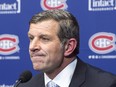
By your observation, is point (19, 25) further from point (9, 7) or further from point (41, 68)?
point (41, 68)

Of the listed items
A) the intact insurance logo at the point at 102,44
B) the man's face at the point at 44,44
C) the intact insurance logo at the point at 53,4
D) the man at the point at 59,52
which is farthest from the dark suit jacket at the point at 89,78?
the intact insurance logo at the point at 53,4

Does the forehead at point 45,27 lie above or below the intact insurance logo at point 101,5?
below

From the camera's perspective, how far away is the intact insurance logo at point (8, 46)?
2411mm

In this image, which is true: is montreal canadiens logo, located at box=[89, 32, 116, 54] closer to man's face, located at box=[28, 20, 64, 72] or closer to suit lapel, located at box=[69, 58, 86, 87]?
suit lapel, located at box=[69, 58, 86, 87]

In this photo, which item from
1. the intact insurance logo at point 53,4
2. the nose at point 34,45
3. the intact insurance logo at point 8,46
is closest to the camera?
the nose at point 34,45

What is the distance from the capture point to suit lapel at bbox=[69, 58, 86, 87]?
4.69 feet

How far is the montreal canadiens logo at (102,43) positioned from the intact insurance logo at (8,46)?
0.52 meters

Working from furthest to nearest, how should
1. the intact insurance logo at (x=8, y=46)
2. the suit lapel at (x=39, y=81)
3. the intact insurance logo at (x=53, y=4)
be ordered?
the intact insurance logo at (x=8, y=46), the intact insurance logo at (x=53, y=4), the suit lapel at (x=39, y=81)

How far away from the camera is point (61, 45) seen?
4.58 ft

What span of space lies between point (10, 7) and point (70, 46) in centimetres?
107

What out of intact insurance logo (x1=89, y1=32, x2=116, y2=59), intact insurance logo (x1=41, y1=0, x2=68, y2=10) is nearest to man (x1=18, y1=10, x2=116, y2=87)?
intact insurance logo (x1=89, y1=32, x2=116, y2=59)

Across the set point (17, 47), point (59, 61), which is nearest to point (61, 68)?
point (59, 61)

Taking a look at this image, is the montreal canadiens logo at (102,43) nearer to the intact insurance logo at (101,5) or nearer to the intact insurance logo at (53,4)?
the intact insurance logo at (101,5)

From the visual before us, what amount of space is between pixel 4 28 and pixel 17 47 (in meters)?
0.16
